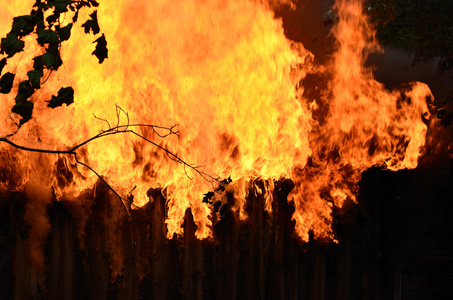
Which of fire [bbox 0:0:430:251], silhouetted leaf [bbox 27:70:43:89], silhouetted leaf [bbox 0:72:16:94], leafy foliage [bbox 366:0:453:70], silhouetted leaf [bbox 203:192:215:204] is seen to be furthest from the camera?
leafy foliage [bbox 366:0:453:70]

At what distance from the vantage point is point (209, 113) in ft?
15.7

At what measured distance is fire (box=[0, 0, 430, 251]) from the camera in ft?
14.9

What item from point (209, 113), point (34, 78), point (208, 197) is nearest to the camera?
point (34, 78)

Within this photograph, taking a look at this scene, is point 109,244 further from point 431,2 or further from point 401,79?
point 431,2

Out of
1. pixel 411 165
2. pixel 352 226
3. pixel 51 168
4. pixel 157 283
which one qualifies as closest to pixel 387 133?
pixel 411 165

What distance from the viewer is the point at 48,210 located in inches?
181

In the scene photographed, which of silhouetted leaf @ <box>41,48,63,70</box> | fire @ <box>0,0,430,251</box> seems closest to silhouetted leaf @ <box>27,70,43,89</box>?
silhouetted leaf @ <box>41,48,63,70</box>

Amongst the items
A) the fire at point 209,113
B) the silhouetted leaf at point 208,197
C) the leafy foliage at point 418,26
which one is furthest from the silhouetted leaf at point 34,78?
the leafy foliage at point 418,26

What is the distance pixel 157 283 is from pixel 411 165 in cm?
300

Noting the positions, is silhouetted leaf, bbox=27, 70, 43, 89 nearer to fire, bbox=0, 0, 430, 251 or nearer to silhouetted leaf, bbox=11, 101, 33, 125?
silhouetted leaf, bbox=11, 101, 33, 125

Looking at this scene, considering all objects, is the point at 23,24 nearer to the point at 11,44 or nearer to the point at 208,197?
the point at 11,44

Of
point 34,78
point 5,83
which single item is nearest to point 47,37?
point 34,78

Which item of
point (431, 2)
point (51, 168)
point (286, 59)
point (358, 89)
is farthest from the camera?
point (431, 2)

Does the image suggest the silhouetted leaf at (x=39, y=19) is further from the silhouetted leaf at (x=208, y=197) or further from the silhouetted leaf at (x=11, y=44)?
the silhouetted leaf at (x=208, y=197)
